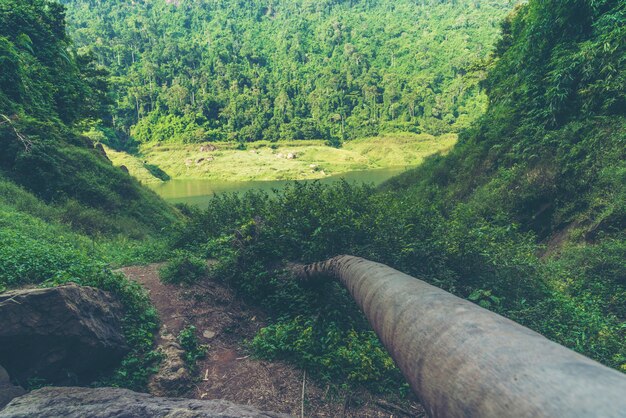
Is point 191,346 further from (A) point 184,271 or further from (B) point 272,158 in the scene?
(B) point 272,158

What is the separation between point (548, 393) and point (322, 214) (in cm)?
605

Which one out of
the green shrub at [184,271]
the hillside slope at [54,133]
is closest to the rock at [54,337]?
the green shrub at [184,271]

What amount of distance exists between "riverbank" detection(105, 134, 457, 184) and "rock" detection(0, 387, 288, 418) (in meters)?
53.3

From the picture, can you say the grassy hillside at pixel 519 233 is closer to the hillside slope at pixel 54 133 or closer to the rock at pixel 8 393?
the rock at pixel 8 393

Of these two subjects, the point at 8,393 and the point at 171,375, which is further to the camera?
the point at 171,375

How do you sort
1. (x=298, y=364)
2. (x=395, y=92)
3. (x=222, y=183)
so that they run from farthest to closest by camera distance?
(x=395, y=92)
(x=222, y=183)
(x=298, y=364)

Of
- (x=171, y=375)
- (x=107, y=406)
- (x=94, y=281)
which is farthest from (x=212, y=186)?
(x=107, y=406)

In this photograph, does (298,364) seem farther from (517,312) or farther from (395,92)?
(395,92)

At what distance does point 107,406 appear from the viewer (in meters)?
2.81

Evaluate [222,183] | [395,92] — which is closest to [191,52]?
[395,92]

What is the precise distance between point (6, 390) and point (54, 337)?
0.55 meters

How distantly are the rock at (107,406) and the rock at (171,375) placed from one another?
776 mm

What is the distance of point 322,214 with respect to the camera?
7012 mm

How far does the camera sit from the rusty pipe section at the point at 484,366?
0.97m
